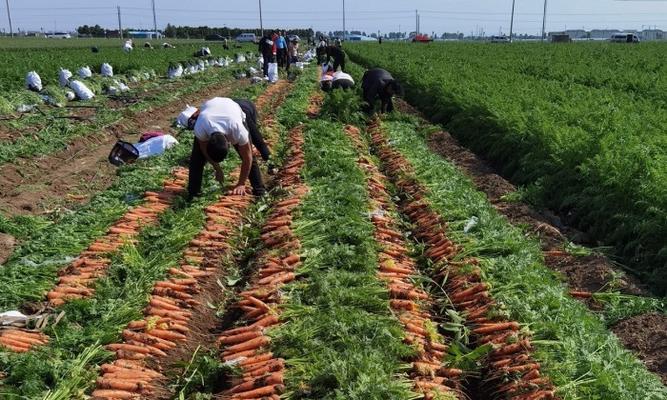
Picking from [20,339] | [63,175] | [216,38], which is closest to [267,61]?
[63,175]

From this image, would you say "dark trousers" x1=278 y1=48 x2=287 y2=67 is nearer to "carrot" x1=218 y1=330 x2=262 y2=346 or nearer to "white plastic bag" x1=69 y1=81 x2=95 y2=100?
"white plastic bag" x1=69 y1=81 x2=95 y2=100

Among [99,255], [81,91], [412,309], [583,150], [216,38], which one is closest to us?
[412,309]

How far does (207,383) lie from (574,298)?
139 inches

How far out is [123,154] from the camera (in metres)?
10.4

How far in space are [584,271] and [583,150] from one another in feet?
9.99

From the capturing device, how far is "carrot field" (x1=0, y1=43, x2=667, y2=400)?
418cm

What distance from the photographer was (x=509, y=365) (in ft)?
14.5

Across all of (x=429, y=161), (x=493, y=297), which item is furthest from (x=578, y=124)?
(x=493, y=297)

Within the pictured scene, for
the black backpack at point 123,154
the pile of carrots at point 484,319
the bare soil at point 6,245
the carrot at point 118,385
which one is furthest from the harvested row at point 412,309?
the black backpack at point 123,154

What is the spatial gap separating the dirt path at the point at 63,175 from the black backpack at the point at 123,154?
24 cm

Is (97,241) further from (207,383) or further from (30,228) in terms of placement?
(207,383)

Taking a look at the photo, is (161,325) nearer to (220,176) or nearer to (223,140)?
(223,140)

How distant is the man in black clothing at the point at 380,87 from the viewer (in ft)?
46.3

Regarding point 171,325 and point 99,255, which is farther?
point 99,255
